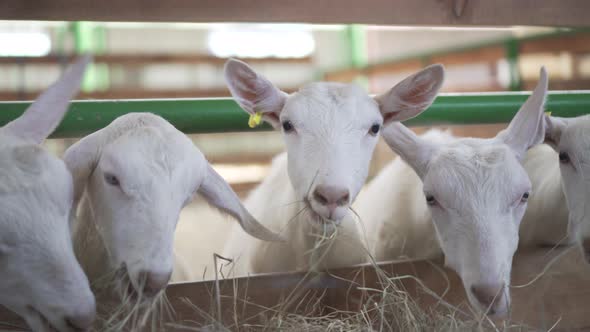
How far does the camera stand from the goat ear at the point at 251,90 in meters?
2.61

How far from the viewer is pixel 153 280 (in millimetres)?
1840

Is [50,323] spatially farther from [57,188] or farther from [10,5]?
[10,5]

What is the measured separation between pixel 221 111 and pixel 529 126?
138 cm

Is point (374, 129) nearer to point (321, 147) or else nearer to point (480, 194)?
point (321, 147)

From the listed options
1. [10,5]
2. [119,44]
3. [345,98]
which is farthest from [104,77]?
[345,98]

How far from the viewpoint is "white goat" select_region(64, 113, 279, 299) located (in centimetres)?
188

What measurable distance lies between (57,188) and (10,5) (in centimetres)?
138

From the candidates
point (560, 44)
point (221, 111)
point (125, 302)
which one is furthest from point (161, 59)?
point (125, 302)

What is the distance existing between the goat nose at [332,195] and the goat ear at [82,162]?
31.4 inches

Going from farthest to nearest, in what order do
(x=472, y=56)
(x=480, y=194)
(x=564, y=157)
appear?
(x=472, y=56), (x=564, y=157), (x=480, y=194)

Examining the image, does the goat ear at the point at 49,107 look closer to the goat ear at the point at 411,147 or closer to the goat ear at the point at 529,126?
the goat ear at the point at 411,147

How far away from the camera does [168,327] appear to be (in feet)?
7.38

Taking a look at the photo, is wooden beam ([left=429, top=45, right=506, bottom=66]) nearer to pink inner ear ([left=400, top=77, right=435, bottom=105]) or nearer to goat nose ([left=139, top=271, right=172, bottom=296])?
pink inner ear ([left=400, top=77, right=435, bottom=105])

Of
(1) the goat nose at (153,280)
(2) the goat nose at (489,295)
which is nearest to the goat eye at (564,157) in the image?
(2) the goat nose at (489,295)
